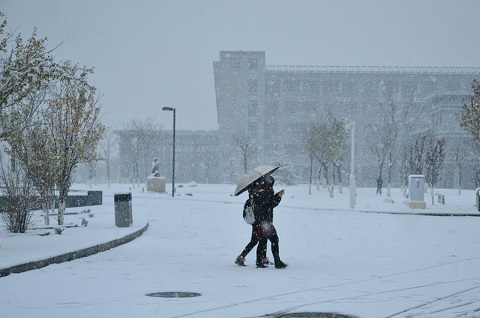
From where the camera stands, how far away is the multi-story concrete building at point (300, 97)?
86.4 metres

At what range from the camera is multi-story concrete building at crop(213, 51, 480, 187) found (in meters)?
86.4

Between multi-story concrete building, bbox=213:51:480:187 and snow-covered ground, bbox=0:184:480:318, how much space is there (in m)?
68.9

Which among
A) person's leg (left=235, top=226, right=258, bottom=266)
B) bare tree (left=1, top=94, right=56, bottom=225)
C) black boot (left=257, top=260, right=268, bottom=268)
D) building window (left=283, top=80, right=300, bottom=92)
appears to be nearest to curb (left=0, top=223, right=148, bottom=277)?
person's leg (left=235, top=226, right=258, bottom=266)

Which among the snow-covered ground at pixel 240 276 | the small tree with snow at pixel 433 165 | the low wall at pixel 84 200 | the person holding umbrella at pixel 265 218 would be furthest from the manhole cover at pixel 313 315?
the small tree with snow at pixel 433 165

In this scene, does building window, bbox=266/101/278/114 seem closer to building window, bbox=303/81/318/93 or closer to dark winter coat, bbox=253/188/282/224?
building window, bbox=303/81/318/93

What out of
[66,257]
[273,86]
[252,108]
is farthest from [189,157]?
[66,257]

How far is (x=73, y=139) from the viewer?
62.6ft

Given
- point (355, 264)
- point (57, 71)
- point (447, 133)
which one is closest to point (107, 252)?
point (57, 71)

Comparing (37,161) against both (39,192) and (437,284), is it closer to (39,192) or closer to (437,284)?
(39,192)

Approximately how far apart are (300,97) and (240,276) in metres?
79.4

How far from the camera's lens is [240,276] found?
9.69 metres

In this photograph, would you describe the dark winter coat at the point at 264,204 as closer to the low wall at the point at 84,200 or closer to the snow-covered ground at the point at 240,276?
the snow-covered ground at the point at 240,276

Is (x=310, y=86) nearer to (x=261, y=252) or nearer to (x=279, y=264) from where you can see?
(x=261, y=252)

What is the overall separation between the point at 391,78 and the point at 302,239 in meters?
75.2
